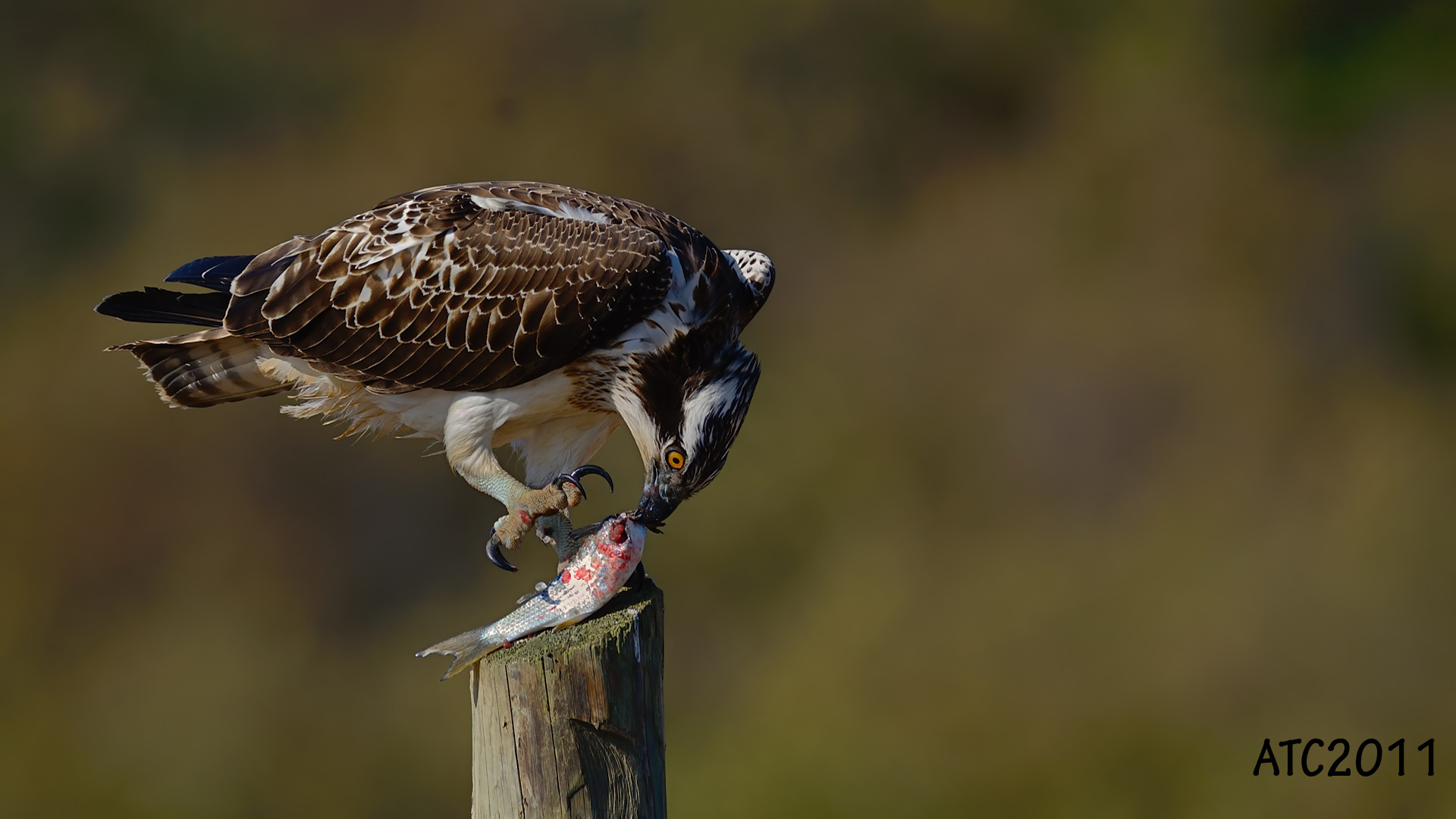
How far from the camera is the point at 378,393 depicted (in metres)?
3.85

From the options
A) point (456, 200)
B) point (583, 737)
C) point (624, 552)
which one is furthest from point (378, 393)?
point (583, 737)

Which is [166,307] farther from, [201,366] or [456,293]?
[456,293]

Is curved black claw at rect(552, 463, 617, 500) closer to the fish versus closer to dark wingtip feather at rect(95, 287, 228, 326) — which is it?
the fish

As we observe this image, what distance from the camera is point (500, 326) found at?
362 cm

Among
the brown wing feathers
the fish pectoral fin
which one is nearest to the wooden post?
the fish pectoral fin

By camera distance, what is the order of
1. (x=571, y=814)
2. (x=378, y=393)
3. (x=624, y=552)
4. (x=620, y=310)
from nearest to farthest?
(x=571, y=814), (x=624, y=552), (x=620, y=310), (x=378, y=393)

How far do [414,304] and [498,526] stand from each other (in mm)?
738

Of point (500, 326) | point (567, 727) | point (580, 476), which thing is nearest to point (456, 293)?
point (500, 326)

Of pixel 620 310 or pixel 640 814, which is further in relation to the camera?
pixel 620 310

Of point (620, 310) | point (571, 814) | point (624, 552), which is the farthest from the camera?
point (620, 310)

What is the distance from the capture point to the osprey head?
3.50 m

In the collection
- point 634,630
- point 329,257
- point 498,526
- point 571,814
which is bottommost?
point 571,814

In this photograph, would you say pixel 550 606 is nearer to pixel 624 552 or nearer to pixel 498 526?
pixel 624 552

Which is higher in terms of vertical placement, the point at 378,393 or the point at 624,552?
the point at 378,393
